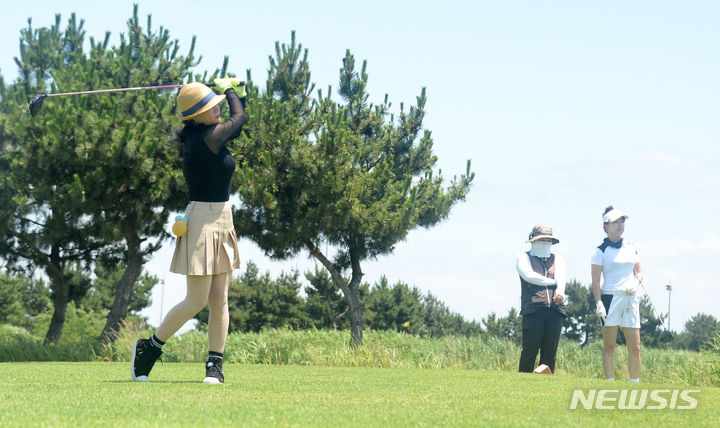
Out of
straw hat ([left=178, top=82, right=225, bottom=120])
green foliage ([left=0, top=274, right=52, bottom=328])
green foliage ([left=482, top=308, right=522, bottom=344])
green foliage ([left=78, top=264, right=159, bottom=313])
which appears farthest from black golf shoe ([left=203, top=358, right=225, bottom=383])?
green foliage ([left=482, top=308, right=522, bottom=344])

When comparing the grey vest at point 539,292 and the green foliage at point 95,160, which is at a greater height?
the green foliage at point 95,160

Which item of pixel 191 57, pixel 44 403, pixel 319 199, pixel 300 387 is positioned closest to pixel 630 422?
pixel 300 387

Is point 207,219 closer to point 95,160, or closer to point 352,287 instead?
point 95,160

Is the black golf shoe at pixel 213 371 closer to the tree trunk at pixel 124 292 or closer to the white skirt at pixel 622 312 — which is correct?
the white skirt at pixel 622 312

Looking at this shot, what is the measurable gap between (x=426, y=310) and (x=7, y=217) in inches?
1764

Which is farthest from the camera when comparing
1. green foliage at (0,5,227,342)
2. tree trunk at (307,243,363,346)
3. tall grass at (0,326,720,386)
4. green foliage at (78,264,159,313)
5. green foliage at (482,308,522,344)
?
green foliage at (482,308,522,344)

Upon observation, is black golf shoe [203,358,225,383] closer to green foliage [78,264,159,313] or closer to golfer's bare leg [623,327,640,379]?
golfer's bare leg [623,327,640,379]

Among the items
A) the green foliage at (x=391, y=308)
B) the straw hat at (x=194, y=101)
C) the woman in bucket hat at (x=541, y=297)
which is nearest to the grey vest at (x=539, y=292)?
the woman in bucket hat at (x=541, y=297)

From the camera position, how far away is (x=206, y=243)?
546 centimetres

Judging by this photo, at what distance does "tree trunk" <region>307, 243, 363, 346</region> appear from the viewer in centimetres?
2223

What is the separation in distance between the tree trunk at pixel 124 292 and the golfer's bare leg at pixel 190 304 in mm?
15032

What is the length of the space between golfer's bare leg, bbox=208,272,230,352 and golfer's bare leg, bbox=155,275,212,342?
79 mm

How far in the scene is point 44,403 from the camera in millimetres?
4355

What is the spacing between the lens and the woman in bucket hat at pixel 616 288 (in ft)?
28.1
